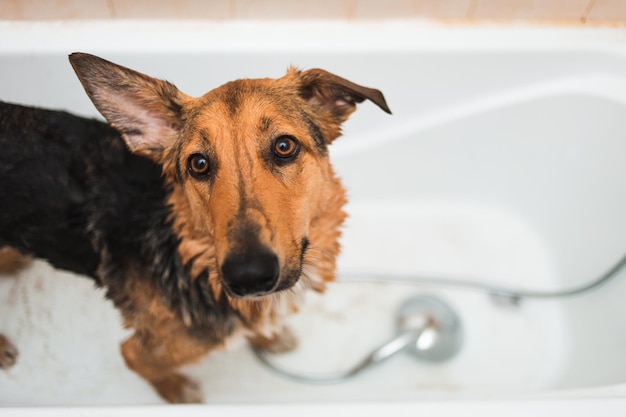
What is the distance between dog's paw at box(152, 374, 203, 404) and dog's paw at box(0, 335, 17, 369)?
0.40 m

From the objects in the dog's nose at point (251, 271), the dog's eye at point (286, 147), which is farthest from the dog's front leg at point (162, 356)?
the dog's eye at point (286, 147)

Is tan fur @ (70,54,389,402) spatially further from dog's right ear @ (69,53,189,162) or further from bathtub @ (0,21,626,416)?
bathtub @ (0,21,626,416)

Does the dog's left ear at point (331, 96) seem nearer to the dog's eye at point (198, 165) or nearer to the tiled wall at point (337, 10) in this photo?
the dog's eye at point (198, 165)

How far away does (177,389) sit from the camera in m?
1.51

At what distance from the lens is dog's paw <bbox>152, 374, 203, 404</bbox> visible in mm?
1489

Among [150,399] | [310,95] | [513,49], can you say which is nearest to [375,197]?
[513,49]

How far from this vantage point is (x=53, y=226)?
1.28 metres

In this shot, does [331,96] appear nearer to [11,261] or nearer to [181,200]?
[181,200]

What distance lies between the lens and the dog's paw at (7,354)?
4.72 feet

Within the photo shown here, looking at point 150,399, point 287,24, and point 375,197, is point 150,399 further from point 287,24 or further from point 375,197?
point 287,24

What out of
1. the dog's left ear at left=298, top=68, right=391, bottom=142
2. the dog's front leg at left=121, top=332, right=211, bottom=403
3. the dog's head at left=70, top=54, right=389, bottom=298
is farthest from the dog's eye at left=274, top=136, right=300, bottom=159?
the dog's front leg at left=121, top=332, right=211, bottom=403

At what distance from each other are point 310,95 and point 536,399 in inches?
32.5

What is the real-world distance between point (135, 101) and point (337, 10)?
0.83 m

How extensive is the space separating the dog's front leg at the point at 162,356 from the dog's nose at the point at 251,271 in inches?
18.3
